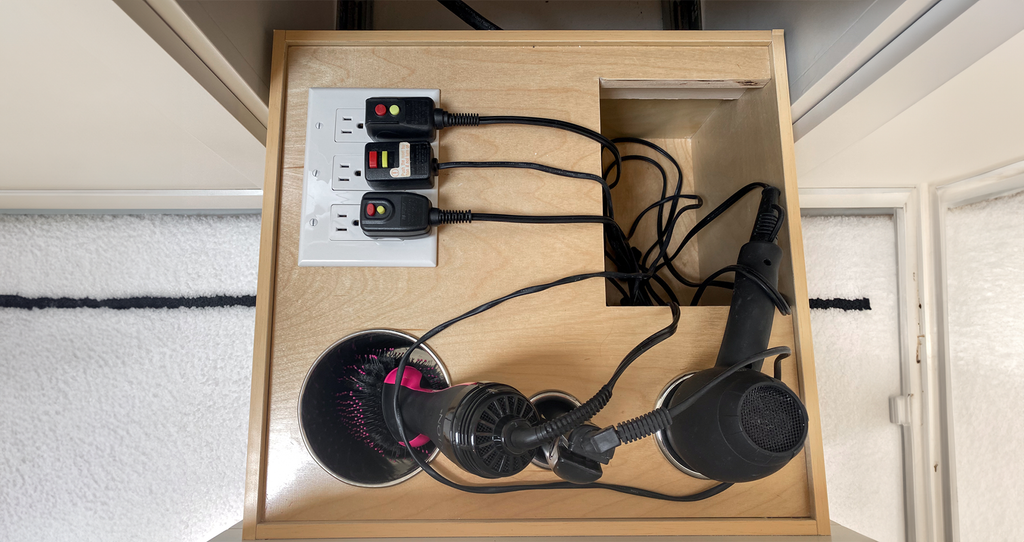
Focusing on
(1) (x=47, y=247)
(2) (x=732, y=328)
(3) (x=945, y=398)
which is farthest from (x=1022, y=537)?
(1) (x=47, y=247)

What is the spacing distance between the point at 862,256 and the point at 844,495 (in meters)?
0.42

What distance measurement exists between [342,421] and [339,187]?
0.23 m

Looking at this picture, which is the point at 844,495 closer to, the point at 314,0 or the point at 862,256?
the point at 862,256

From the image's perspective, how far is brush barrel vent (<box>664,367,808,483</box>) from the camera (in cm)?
35

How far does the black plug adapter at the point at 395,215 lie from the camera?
18.0 inches

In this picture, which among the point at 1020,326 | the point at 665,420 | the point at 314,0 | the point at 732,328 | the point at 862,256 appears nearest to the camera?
the point at 665,420

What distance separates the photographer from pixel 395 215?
1.51ft

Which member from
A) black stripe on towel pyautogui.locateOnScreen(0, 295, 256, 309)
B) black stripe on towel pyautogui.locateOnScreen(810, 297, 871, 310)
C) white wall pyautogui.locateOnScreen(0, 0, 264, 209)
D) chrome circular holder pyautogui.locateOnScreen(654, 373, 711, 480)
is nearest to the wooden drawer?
chrome circular holder pyautogui.locateOnScreen(654, 373, 711, 480)

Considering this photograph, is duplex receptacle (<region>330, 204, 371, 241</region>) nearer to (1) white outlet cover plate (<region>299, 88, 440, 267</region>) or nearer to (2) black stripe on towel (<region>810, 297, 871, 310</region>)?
(1) white outlet cover plate (<region>299, 88, 440, 267</region>)

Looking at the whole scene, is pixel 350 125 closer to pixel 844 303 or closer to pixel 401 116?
pixel 401 116

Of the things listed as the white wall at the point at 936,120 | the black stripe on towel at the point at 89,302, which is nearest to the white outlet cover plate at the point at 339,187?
the white wall at the point at 936,120

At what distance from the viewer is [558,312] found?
18.7 inches

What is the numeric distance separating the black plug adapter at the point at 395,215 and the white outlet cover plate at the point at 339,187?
0.02 metres

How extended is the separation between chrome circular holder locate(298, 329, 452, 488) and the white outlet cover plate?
7 cm
